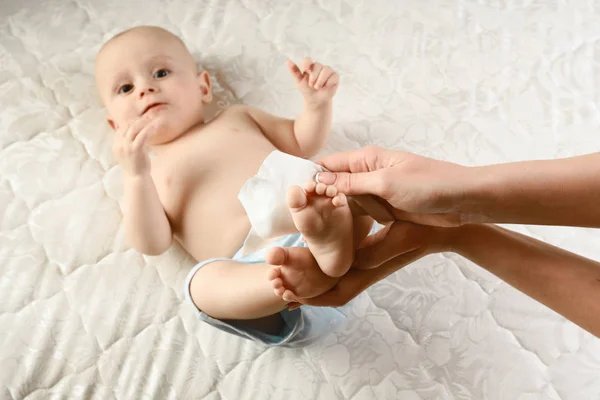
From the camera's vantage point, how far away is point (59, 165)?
3.84 ft

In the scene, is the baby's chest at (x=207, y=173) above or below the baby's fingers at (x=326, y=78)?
below

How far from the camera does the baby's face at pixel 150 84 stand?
45.1 inches

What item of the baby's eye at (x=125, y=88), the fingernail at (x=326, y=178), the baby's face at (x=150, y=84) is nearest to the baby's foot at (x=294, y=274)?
the fingernail at (x=326, y=178)

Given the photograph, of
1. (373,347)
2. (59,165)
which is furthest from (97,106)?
(373,347)

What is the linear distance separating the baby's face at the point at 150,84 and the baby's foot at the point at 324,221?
0.52 metres

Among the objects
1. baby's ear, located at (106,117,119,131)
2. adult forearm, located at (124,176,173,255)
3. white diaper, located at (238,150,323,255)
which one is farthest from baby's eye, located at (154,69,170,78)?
white diaper, located at (238,150,323,255)

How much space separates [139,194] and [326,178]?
0.41m

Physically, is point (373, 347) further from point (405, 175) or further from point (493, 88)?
point (493, 88)

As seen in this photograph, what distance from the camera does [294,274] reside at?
0.81m

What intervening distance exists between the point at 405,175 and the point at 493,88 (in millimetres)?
658

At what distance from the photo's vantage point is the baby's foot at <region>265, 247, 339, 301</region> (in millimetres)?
802

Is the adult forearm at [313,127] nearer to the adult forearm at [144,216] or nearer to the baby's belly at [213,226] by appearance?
the baby's belly at [213,226]

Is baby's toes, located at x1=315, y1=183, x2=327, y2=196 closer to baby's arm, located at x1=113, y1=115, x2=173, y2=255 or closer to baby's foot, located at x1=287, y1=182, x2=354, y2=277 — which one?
baby's foot, located at x1=287, y1=182, x2=354, y2=277

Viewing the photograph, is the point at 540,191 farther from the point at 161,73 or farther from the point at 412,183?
the point at 161,73
